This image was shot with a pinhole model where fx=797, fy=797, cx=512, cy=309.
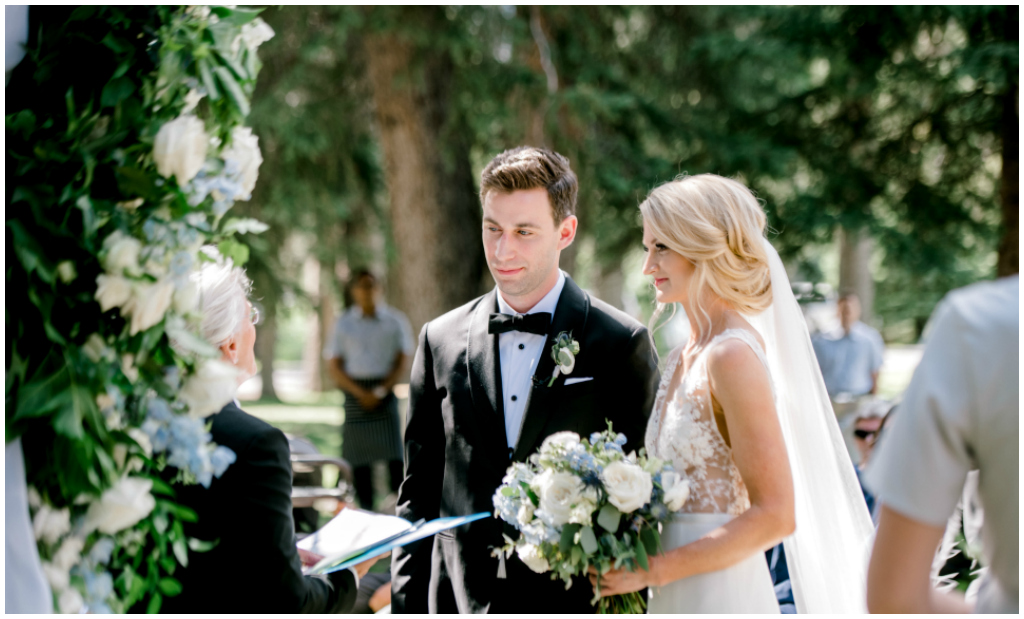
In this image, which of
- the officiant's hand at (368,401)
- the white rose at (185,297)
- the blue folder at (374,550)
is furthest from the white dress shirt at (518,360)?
the officiant's hand at (368,401)

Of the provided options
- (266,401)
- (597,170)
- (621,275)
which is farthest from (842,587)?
(266,401)

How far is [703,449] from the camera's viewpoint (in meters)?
2.21

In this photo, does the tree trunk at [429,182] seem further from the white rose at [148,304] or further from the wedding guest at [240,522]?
the white rose at [148,304]

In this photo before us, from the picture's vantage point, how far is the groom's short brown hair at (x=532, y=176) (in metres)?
2.68

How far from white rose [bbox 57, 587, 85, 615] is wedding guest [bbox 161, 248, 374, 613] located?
0.44 meters

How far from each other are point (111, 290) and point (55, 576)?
21.7 inches

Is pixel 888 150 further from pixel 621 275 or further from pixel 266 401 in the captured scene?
pixel 266 401

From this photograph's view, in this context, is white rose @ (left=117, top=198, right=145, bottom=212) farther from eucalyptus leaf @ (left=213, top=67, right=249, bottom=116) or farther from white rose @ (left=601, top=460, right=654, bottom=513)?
white rose @ (left=601, top=460, right=654, bottom=513)

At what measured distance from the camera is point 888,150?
1040cm

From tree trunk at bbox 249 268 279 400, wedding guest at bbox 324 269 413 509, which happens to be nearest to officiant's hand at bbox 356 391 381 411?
wedding guest at bbox 324 269 413 509

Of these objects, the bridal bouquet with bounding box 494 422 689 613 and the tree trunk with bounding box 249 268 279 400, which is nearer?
the bridal bouquet with bounding box 494 422 689 613

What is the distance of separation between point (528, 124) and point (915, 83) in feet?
17.0

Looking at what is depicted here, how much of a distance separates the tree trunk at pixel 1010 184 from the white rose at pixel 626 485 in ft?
27.9

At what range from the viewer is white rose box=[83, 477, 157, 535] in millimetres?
1467
